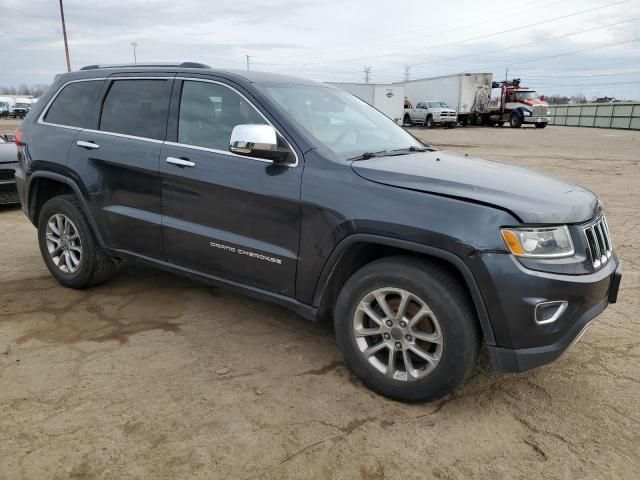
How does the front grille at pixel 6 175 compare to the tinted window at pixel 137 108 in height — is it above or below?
below

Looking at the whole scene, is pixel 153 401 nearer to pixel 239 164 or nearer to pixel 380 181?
pixel 239 164

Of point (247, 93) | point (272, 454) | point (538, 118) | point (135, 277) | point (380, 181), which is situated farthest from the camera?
point (538, 118)

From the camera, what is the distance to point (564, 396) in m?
2.98

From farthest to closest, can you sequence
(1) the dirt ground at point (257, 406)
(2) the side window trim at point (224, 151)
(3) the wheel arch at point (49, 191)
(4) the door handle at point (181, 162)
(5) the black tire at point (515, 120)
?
(5) the black tire at point (515, 120) < (3) the wheel arch at point (49, 191) < (4) the door handle at point (181, 162) < (2) the side window trim at point (224, 151) < (1) the dirt ground at point (257, 406)

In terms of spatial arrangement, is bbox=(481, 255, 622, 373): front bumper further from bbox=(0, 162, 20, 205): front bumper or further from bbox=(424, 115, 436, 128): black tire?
bbox=(424, 115, 436, 128): black tire

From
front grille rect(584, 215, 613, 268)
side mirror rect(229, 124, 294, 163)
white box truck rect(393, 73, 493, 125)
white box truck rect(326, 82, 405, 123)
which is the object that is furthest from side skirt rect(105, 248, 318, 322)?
white box truck rect(393, 73, 493, 125)

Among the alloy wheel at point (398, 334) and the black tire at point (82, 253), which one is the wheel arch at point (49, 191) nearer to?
the black tire at point (82, 253)

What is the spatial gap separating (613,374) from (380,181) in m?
1.89

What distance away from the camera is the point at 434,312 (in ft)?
8.69

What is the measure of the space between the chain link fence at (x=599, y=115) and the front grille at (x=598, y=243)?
41.0 metres

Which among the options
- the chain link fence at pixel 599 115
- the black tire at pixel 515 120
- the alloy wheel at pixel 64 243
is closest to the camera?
the alloy wheel at pixel 64 243

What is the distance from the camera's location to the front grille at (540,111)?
3462 cm

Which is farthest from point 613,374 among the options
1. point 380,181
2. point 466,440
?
point 380,181

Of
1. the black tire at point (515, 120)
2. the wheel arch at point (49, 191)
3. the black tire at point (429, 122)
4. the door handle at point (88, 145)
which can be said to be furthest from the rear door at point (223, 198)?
the black tire at point (515, 120)
